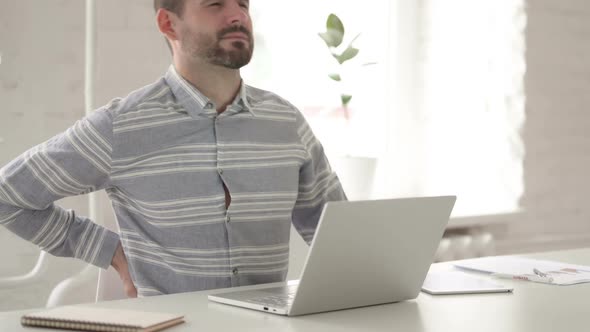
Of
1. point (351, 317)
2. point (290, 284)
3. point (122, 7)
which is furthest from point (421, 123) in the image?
point (351, 317)

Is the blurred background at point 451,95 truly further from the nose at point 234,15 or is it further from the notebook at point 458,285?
the notebook at point 458,285

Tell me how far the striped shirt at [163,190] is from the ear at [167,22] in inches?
6.2

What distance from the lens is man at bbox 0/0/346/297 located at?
75.5 inches

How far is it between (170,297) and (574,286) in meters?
0.81

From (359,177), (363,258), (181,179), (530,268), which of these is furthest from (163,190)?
(359,177)

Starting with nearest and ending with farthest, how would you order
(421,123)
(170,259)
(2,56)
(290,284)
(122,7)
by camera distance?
(290,284)
(170,259)
(2,56)
(122,7)
(421,123)

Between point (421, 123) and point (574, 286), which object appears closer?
point (574, 286)

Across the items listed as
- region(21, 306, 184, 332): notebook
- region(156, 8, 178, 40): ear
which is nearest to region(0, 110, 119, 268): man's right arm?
region(156, 8, 178, 40): ear

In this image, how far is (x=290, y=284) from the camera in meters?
1.75

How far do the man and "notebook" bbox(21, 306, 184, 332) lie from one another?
552 millimetres

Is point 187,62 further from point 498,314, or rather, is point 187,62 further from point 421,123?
point 421,123

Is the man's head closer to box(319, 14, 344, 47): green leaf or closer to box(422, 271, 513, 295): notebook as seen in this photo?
box(422, 271, 513, 295): notebook

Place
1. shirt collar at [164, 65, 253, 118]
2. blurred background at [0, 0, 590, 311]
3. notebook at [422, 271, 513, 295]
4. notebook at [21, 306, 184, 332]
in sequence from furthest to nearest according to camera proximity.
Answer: blurred background at [0, 0, 590, 311] → shirt collar at [164, 65, 253, 118] → notebook at [422, 271, 513, 295] → notebook at [21, 306, 184, 332]

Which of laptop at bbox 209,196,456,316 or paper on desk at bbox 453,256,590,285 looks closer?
laptop at bbox 209,196,456,316
